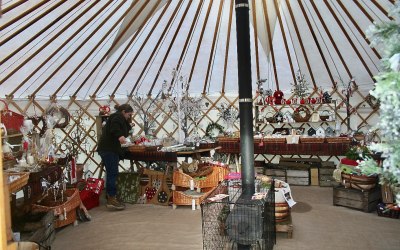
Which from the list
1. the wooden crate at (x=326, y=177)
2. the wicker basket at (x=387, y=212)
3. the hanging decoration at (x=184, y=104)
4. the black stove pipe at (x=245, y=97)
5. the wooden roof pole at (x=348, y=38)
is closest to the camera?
the black stove pipe at (x=245, y=97)

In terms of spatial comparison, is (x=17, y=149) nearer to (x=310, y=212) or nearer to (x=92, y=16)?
(x=92, y=16)

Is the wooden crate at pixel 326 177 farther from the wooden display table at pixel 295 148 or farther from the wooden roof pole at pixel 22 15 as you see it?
the wooden roof pole at pixel 22 15

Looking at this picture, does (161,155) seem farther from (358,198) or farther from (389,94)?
(389,94)

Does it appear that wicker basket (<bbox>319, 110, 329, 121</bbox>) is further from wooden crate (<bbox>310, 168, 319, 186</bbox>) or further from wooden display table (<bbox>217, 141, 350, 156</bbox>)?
wooden crate (<bbox>310, 168, 319, 186</bbox>)

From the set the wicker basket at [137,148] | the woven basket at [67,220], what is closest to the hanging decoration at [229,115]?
the wicker basket at [137,148]

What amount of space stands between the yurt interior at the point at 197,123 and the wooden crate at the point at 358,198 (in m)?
0.01

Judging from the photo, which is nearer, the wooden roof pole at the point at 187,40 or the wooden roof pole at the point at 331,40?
the wooden roof pole at the point at 331,40

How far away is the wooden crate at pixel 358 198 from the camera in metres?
3.53

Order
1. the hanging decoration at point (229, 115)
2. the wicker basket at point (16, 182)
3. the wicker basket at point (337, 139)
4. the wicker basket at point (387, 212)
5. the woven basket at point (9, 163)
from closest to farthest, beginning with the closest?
the wicker basket at point (16, 182) → the woven basket at point (9, 163) → the wicker basket at point (387, 212) → the wicker basket at point (337, 139) → the hanging decoration at point (229, 115)

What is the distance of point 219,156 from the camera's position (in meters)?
A: 5.22

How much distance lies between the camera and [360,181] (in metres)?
3.51

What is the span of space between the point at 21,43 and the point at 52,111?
173cm

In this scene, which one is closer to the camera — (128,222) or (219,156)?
(128,222)

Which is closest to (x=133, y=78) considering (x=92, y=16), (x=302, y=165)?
(x=92, y=16)
